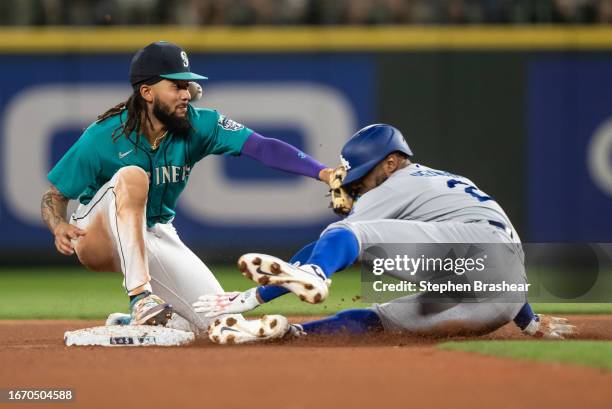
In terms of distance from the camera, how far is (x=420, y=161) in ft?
44.2

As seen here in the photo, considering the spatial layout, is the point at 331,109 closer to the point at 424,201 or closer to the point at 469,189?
the point at 469,189

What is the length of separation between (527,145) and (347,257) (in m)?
7.87

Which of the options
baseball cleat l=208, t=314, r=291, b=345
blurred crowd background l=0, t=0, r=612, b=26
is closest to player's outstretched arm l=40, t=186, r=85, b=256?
baseball cleat l=208, t=314, r=291, b=345

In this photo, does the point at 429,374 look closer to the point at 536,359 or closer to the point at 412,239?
the point at 536,359

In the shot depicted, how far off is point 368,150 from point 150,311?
4.68 ft

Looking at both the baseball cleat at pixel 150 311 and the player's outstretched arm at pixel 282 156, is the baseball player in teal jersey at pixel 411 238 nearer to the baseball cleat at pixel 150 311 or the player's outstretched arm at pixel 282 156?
the baseball cleat at pixel 150 311

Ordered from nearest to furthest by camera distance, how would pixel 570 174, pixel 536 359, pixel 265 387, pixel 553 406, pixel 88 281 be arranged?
pixel 553 406, pixel 265 387, pixel 536 359, pixel 88 281, pixel 570 174

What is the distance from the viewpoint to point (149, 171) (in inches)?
273

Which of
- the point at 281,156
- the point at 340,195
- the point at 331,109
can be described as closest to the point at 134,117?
the point at 281,156

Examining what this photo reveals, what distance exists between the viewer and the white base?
249 inches

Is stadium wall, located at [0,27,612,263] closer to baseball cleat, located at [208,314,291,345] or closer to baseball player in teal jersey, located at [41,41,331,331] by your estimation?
baseball player in teal jersey, located at [41,41,331,331]

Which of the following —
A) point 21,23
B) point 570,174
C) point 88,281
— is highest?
point 21,23

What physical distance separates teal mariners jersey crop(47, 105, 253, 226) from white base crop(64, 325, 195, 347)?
0.91 m

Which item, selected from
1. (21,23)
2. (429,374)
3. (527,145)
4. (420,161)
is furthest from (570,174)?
(429,374)
